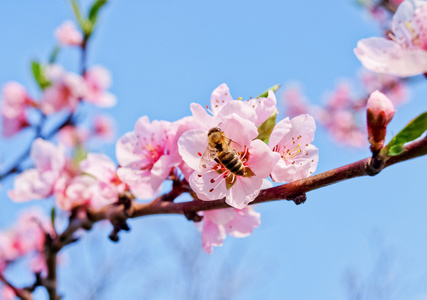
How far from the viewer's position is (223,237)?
5.23ft

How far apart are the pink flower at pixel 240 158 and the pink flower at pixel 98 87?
116 inches

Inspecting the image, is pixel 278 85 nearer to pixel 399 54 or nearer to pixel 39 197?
pixel 399 54

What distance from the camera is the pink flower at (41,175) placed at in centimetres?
196

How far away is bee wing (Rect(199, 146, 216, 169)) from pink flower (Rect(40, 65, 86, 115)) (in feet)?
7.56

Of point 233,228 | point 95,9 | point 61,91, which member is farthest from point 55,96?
point 233,228

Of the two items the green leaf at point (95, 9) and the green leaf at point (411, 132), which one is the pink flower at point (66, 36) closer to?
the green leaf at point (95, 9)

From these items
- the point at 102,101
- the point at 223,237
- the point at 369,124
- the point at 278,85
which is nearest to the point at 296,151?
the point at 278,85

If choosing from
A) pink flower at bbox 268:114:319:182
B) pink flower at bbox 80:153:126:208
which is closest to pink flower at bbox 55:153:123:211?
pink flower at bbox 80:153:126:208

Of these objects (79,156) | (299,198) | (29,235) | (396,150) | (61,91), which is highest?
(396,150)

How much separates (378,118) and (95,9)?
217cm

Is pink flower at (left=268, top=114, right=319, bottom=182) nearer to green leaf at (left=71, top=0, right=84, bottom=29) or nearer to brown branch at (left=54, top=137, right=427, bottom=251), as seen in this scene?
brown branch at (left=54, top=137, right=427, bottom=251)

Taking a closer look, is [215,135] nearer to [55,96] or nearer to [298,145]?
[298,145]

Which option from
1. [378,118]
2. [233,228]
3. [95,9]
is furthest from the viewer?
[95,9]

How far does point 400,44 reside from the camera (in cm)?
110
